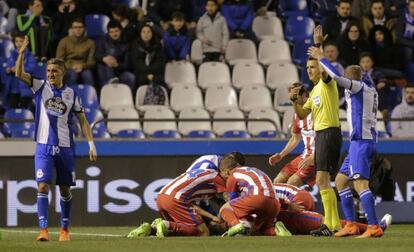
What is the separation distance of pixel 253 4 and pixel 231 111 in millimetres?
3615

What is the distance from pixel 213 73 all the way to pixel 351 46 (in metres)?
2.37

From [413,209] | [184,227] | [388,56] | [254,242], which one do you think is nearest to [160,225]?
[184,227]

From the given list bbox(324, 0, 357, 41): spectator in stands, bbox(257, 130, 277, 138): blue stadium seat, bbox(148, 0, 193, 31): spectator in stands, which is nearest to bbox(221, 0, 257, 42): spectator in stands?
bbox(148, 0, 193, 31): spectator in stands

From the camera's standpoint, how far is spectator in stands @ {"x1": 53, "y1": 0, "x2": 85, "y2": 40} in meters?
23.0

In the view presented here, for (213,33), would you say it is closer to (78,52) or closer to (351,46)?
(351,46)

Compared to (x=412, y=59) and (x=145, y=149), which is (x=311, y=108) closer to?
(x=145, y=149)

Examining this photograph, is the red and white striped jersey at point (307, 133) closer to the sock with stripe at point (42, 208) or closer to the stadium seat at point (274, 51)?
the sock with stripe at point (42, 208)

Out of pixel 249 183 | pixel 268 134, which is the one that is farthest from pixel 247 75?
pixel 249 183

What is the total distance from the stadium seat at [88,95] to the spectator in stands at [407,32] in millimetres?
5485

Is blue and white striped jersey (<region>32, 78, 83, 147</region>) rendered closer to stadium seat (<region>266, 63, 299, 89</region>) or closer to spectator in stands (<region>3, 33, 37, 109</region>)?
spectator in stands (<region>3, 33, 37, 109</region>)

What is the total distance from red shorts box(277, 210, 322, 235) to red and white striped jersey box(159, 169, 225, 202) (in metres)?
0.88

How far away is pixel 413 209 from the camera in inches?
797

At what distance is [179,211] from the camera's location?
54.1 feet

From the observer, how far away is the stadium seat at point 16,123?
69.1ft
